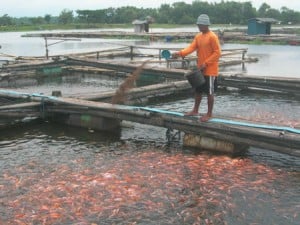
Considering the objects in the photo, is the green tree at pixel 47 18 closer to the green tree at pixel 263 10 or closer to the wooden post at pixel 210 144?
the green tree at pixel 263 10

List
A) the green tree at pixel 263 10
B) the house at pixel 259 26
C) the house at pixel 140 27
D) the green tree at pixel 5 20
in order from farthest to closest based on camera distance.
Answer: the green tree at pixel 263 10
the green tree at pixel 5 20
the house at pixel 140 27
the house at pixel 259 26

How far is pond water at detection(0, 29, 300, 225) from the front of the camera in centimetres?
802

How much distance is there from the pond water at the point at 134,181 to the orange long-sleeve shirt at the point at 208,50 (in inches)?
102

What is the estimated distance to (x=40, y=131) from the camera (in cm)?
1445

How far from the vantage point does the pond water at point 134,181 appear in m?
8.02

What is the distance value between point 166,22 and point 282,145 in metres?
159

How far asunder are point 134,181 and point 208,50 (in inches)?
167

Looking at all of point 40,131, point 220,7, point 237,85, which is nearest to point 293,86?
point 237,85

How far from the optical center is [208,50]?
36.2 feet

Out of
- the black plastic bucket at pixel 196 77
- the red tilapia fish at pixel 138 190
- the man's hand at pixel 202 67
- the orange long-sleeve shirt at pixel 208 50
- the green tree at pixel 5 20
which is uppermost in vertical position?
the green tree at pixel 5 20

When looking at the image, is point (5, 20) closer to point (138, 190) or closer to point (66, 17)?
point (66, 17)

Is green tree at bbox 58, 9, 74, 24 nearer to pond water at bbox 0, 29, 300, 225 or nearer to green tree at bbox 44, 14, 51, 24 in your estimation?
green tree at bbox 44, 14, 51, 24

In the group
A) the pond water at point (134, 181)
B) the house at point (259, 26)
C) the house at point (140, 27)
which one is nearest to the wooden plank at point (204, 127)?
the pond water at point (134, 181)

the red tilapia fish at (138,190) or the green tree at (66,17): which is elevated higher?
the green tree at (66,17)
